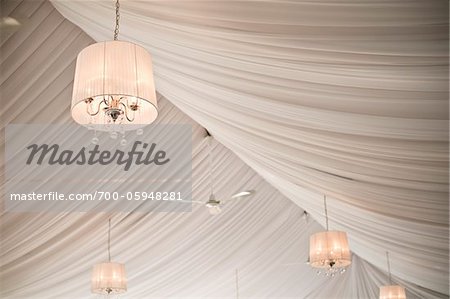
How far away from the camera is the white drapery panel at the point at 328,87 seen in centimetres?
287

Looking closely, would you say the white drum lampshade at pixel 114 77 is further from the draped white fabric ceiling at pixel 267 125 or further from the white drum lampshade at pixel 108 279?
the white drum lampshade at pixel 108 279

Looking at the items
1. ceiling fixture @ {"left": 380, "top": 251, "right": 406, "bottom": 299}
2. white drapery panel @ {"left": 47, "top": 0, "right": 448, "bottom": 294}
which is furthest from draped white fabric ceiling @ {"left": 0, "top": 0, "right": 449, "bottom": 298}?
ceiling fixture @ {"left": 380, "top": 251, "right": 406, "bottom": 299}

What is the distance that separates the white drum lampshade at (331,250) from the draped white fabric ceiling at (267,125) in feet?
0.92

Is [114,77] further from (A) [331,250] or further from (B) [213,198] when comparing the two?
(B) [213,198]

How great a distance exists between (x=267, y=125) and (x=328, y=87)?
3.04ft

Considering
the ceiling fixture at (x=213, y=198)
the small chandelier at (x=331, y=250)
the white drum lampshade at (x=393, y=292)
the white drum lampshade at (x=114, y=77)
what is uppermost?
the ceiling fixture at (x=213, y=198)

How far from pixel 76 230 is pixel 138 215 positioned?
67cm

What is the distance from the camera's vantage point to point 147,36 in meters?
4.02

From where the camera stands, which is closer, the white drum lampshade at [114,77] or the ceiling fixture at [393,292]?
the white drum lampshade at [114,77]

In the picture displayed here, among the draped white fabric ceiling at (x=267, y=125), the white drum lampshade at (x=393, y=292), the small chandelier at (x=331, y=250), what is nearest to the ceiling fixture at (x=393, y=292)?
the white drum lampshade at (x=393, y=292)

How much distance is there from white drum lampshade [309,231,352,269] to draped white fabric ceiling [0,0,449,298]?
279 millimetres

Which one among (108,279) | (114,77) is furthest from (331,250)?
(114,77)

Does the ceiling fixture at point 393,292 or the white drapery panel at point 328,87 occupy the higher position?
the white drapery panel at point 328,87

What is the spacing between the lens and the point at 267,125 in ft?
13.6
